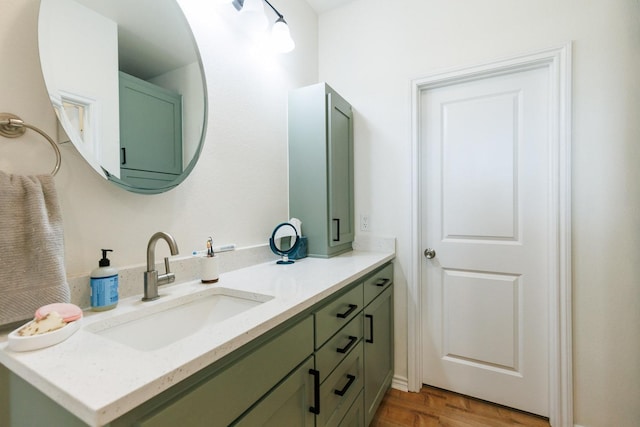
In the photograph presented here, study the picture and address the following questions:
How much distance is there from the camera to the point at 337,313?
3.86 feet

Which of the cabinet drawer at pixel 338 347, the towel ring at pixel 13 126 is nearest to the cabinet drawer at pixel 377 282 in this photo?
the cabinet drawer at pixel 338 347

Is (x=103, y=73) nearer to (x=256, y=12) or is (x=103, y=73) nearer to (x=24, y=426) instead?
(x=256, y=12)

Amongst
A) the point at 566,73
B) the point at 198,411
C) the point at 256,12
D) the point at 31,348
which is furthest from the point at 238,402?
the point at 566,73

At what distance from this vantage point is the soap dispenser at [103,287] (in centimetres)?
86

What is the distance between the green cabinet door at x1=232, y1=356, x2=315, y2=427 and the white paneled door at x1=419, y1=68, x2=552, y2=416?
1224mm

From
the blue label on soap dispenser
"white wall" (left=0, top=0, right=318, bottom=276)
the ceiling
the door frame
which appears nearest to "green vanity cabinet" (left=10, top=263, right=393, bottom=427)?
the blue label on soap dispenser

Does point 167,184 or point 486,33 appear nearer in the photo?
point 167,184

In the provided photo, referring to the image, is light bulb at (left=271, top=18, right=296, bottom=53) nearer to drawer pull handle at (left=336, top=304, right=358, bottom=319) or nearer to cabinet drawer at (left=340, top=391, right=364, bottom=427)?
drawer pull handle at (left=336, top=304, right=358, bottom=319)

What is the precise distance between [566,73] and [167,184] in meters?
2.01

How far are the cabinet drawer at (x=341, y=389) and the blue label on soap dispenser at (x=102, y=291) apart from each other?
74 centimetres

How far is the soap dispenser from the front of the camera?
33.7 inches

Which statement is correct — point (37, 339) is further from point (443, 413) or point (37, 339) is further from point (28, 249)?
point (443, 413)

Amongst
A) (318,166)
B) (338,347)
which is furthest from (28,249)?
(318,166)

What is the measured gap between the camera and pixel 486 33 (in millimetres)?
1699
